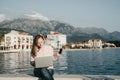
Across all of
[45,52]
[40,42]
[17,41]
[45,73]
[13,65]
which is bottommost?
[13,65]

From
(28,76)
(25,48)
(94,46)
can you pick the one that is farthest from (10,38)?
(28,76)

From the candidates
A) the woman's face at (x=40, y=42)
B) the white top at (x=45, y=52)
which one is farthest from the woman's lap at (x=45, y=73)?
the woman's face at (x=40, y=42)

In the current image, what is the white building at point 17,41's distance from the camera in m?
126

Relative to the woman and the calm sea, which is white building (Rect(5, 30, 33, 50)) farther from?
the woman

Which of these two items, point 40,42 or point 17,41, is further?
point 17,41

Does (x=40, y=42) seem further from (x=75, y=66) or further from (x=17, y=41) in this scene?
(x=17, y=41)

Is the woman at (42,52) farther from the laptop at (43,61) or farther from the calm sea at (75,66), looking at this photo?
the calm sea at (75,66)

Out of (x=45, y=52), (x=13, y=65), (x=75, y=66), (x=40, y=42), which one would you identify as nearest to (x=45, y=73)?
(x=45, y=52)

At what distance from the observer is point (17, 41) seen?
133750 mm

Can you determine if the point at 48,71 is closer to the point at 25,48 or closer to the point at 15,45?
the point at 15,45

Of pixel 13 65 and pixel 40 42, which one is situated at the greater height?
pixel 40 42

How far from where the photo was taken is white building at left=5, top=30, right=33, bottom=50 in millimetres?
126188

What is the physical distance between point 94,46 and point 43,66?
188 meters

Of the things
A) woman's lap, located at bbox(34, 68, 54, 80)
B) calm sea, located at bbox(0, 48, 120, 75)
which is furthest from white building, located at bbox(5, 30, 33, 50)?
woman's lap, located at bbox(34, 68, 54, 80)
